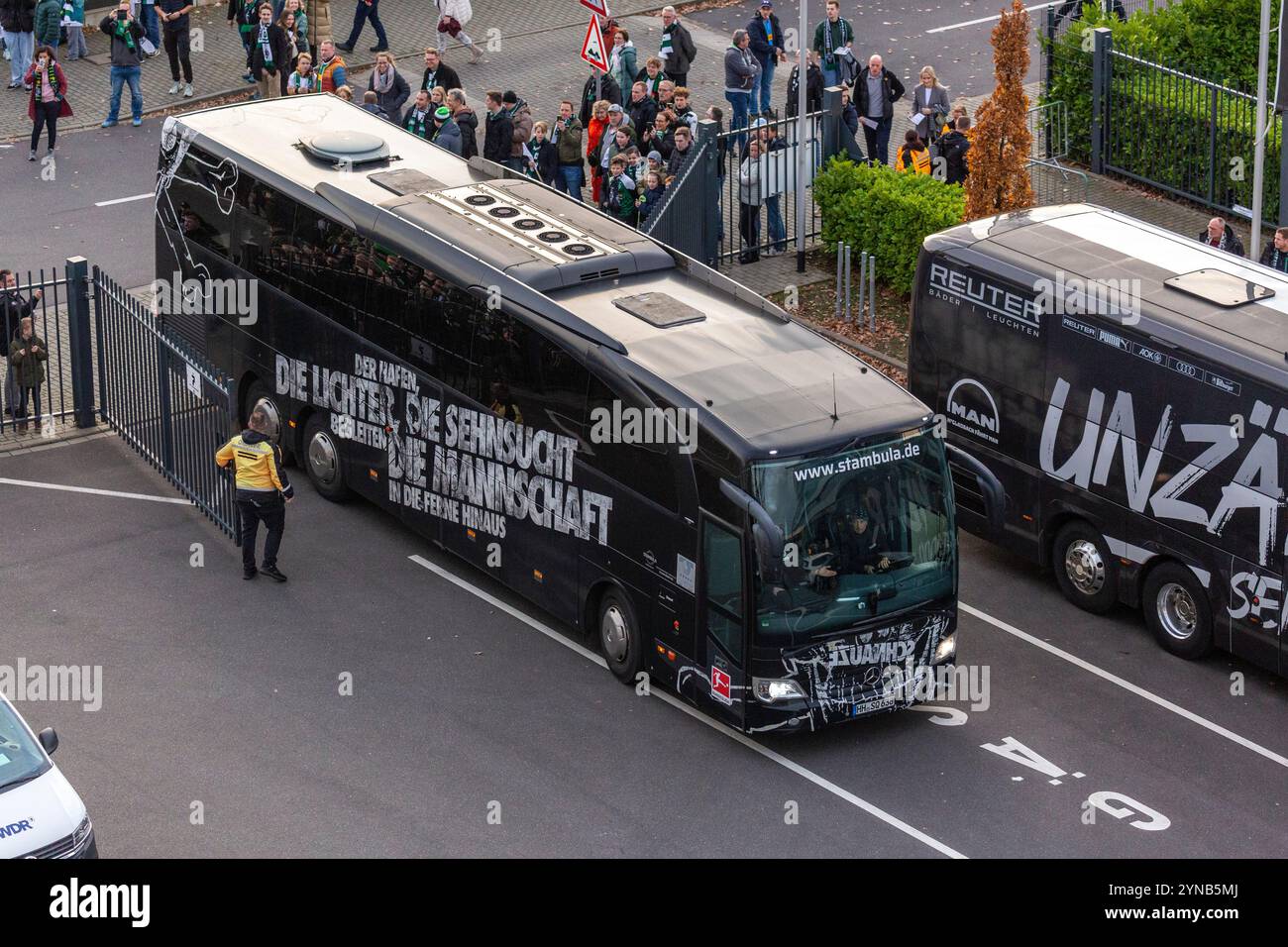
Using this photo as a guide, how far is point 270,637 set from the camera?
17.2 metres

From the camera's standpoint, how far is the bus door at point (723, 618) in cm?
1477

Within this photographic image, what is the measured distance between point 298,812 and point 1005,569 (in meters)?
7.34

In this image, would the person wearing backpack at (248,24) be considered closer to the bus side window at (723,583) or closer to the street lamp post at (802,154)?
the street lamp post at (802,154)

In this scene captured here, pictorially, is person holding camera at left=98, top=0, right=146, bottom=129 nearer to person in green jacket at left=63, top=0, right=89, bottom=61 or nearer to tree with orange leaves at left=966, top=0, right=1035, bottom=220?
person in green jacket at left=63, top=0, right=89, bottom=61

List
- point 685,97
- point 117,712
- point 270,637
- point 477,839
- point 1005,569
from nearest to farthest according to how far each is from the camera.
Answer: point 477,839
point 117,712
point 270,637
point 1005,569
point 685,97

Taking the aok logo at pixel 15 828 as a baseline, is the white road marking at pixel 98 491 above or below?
below

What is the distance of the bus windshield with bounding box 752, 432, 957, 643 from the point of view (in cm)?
1469

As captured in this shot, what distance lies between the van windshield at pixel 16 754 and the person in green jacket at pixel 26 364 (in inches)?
305

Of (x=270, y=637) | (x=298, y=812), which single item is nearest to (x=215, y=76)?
(x=270, y=637)

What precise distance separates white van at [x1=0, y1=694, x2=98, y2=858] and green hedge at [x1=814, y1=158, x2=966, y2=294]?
1332 cm

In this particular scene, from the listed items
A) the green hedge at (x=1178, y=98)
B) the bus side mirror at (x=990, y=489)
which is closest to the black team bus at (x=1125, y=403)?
the bus side mirror at (x=990, y=489)

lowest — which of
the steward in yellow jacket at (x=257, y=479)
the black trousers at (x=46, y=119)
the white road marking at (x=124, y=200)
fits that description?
the steward in yellow jacket at (x=257, y=479)

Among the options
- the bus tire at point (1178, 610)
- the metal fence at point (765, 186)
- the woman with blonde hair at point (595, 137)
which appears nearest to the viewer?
the bus tire at point (1178, 610)

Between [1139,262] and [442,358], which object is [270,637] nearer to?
[442,358]
